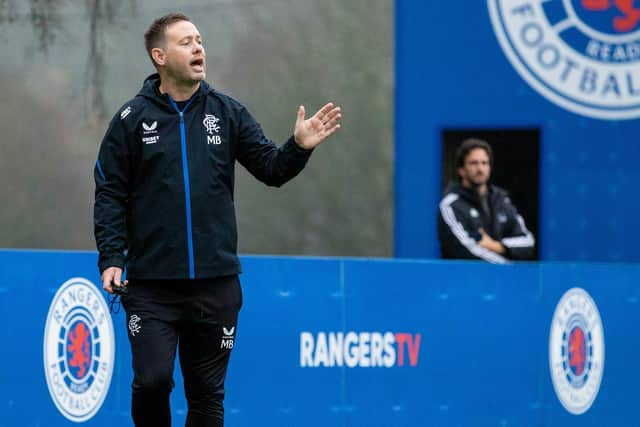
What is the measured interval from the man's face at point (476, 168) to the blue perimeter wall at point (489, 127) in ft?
6.74

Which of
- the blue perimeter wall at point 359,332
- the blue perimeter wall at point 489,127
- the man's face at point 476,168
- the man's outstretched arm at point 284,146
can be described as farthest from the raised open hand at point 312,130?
the blue perimeter wall at point 489,127

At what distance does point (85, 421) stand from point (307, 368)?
1106mm

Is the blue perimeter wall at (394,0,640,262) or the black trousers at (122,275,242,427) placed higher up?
the blue perimeter wall at (394,0,640,262)

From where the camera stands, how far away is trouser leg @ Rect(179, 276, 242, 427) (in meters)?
5.11

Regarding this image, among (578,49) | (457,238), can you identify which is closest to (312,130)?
(457,238)

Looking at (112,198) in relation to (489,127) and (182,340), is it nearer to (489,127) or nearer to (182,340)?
(182,340)

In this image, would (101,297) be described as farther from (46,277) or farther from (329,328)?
(329,328)

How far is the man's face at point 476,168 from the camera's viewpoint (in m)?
8.56

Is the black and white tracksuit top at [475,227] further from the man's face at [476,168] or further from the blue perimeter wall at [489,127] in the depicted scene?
the blue perimeter wall at [489,127]

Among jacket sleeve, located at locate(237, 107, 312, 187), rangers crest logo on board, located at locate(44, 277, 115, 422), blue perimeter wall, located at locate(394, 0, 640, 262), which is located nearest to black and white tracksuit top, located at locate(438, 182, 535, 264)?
blue perimeter wall, located at locate(394, 0, 640, 262)

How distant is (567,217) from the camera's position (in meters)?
10.7

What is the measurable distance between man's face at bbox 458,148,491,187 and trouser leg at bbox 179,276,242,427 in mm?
3666

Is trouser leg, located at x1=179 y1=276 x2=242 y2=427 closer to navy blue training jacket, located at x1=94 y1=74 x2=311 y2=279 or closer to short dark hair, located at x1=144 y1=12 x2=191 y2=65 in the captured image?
navy blue training jacket, located at x1=94 y1=74 x2=311 y2=279

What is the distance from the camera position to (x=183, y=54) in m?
5.14
